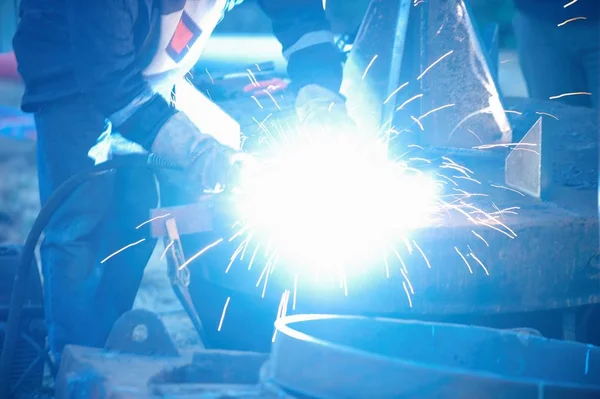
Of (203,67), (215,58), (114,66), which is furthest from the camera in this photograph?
(215,58)

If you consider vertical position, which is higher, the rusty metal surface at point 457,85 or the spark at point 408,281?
the rusty metal surface at point 457,85

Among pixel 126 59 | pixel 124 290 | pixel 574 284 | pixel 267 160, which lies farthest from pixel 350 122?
pixel 124 290

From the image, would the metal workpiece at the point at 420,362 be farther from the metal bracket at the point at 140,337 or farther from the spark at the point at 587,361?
the metal bracket at the point at 140,337

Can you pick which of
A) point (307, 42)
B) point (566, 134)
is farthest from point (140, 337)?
point (566, 134)

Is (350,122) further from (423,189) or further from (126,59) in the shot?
(126,59)

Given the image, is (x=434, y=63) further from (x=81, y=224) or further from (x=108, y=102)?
(x=81, y=224)

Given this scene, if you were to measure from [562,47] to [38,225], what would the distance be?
241 centimetres

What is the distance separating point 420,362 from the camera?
1037 mm

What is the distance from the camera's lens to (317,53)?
2455mm

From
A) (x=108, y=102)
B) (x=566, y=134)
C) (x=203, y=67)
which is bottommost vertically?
(x=108, y=102)

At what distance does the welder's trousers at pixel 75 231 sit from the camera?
2.40 meters

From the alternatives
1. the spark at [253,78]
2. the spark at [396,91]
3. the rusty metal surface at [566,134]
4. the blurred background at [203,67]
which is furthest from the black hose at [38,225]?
the blurred background at [203,67]

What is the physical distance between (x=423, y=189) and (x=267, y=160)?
50 centimetres

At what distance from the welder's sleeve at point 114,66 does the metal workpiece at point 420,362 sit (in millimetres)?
1067
